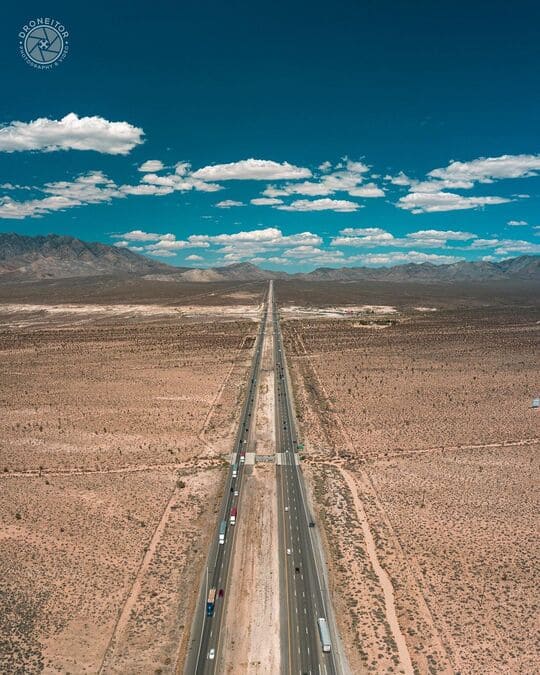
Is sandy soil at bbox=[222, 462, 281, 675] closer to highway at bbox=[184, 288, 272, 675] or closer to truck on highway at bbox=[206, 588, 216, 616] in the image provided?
highway at bbox=[184, 288, 272, 675]

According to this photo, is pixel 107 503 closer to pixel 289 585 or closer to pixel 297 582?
pixel 289 585

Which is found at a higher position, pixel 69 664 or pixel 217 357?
pixel 217 357

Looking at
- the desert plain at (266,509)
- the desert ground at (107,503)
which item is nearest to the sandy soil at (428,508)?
the desert plain at (266,509)

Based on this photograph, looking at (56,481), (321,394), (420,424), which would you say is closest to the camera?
(56,481)

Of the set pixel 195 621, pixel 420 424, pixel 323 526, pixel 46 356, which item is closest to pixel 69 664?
pixel 195 621

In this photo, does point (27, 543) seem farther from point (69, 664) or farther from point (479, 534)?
point (479, 534)

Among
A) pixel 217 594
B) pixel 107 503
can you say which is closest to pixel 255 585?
pixel 217 594
